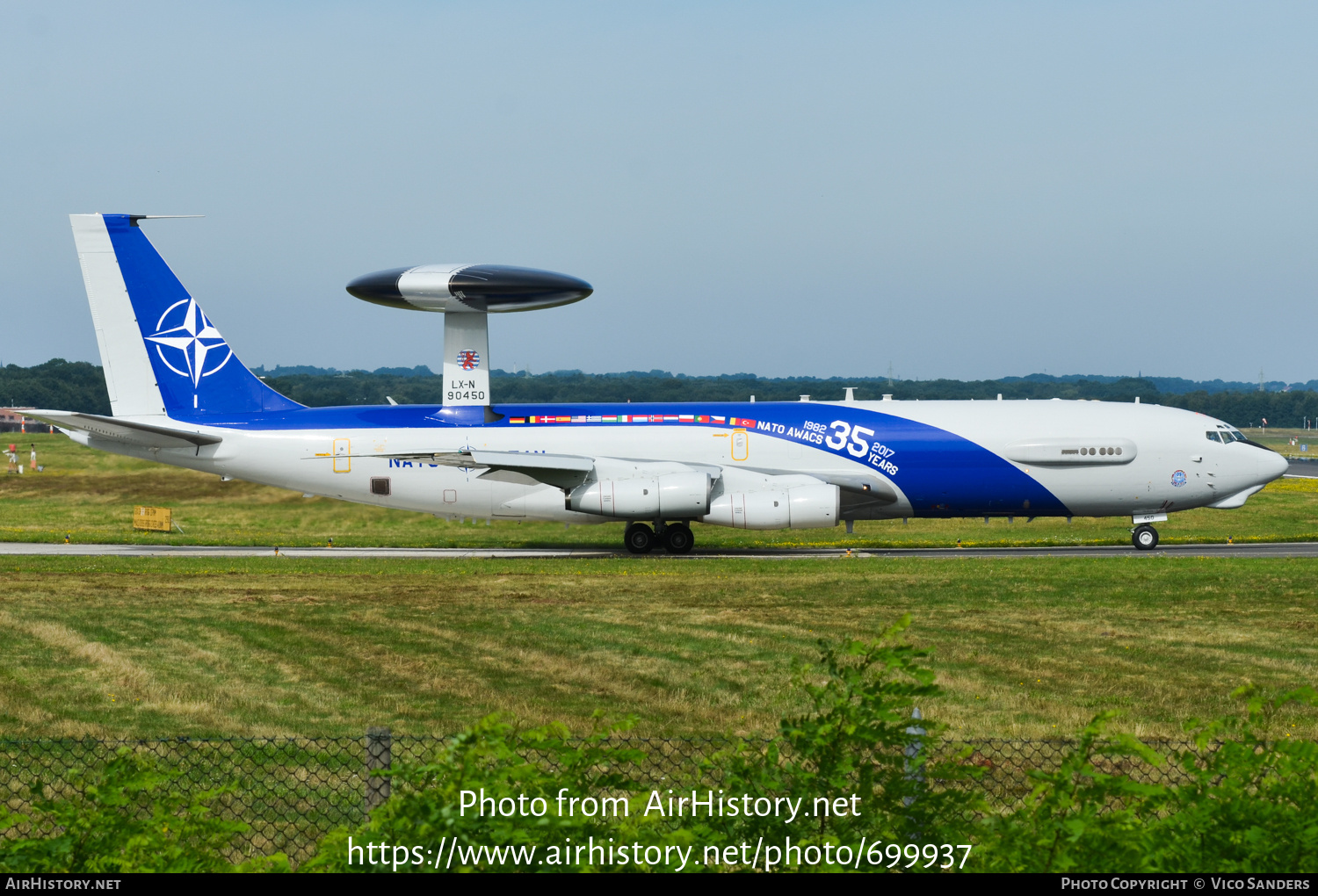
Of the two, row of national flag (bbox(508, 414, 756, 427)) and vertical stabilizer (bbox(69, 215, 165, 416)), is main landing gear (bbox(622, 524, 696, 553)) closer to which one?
row of national flag (bbox(508, 414, 756, 427))

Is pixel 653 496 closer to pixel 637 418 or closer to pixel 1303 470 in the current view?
pixel 637 418

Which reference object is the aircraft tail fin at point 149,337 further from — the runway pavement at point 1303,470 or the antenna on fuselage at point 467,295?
the runway pavement at point 1303,470

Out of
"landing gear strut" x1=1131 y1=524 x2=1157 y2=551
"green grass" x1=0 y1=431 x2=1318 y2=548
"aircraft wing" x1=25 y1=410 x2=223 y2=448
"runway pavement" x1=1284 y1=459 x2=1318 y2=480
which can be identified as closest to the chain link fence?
"aircraft wing" x1=25 y1=410 x2=223 y2=448

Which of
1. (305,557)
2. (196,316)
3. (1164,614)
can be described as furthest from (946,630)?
(196,316)

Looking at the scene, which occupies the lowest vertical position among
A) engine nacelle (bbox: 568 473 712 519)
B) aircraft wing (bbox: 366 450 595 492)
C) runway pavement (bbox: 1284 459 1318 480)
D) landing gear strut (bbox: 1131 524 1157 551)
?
landing gear strut (bbox: 1131 524 1157 551)

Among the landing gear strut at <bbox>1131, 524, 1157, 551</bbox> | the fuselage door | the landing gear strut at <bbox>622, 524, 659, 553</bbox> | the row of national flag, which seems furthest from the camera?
the landing gear strut at <bbox>1131, 524, 1157, 551</bbox>

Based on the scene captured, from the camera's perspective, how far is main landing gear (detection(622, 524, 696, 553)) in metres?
37.8

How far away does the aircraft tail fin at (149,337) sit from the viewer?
3759 centimetres

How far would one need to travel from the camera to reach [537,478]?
36.6 m

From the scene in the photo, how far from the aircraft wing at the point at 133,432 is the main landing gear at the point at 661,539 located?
42.9 ft

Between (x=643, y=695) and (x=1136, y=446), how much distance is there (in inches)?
Result: 968

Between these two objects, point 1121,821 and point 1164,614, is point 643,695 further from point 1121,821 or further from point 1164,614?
→ point 1164,614

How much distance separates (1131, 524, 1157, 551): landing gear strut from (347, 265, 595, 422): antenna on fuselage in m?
18.7

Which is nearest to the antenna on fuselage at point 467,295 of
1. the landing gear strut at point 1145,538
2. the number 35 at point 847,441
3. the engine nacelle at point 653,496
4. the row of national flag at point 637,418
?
the row of national flag at point 637,418
